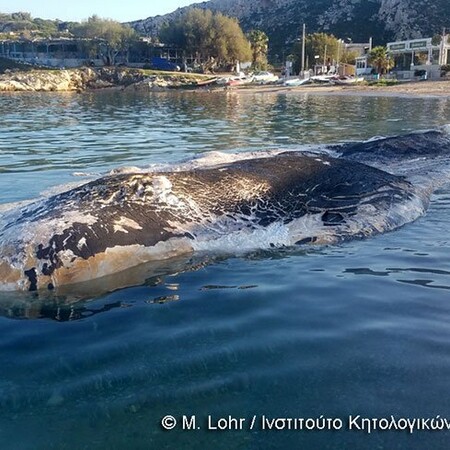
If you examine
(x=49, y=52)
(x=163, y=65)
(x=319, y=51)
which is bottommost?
(x=163, y=65)

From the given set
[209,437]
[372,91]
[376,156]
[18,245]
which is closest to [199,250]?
[18,245]

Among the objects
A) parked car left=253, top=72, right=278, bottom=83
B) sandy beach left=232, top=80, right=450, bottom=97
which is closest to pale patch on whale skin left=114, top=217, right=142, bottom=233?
sandy beach left=232, top=80, right=450, bottom=97

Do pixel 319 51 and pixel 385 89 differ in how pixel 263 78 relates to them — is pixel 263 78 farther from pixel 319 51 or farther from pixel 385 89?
pixel 385 89

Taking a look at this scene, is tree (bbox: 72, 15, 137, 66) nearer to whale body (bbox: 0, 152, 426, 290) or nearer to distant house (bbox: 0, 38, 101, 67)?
distant house (bbox: 0, 38, 101, 67)

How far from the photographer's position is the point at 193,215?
8898 millimetres

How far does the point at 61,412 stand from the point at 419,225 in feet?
23.4

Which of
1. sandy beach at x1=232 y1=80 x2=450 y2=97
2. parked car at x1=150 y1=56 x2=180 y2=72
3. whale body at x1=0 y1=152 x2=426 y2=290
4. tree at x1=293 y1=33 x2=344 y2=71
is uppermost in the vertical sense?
tree at x1=293 y1=33 x2=344 y2=71

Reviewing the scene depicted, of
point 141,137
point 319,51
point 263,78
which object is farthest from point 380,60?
point 141,137

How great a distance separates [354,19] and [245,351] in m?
170

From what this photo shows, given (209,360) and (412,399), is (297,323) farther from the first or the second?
(412,399)

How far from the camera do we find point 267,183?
9914 mm

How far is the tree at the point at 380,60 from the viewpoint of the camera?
303 feet

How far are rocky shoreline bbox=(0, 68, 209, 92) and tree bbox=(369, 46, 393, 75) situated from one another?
2995 centimetres

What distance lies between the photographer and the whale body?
24.7 ft
